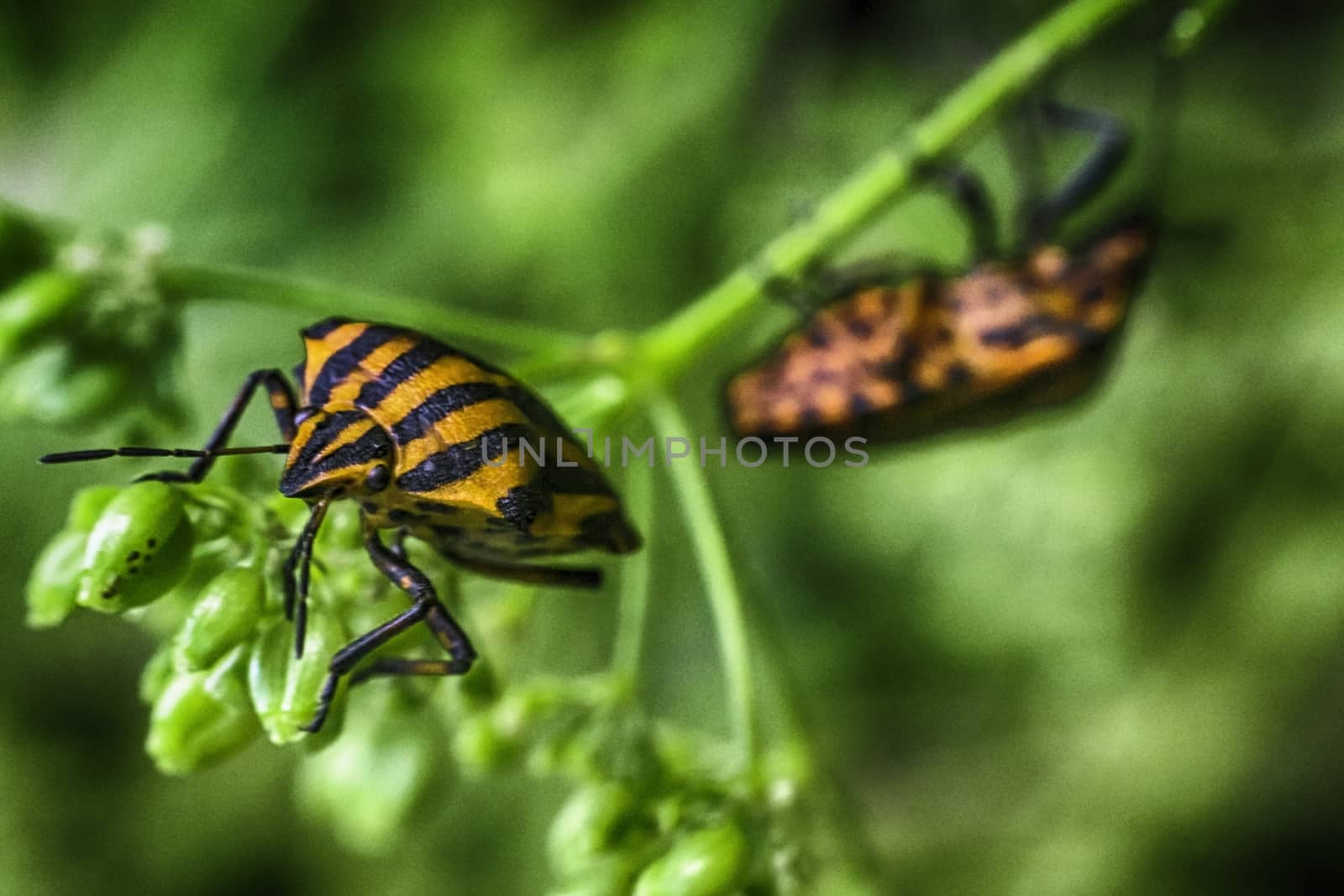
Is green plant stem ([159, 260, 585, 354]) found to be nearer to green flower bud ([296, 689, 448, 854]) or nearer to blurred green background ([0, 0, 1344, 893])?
green flower bud ([296, 689, 448, 854])

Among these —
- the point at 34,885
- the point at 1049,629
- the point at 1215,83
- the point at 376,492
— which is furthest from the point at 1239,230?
the point at 34,885

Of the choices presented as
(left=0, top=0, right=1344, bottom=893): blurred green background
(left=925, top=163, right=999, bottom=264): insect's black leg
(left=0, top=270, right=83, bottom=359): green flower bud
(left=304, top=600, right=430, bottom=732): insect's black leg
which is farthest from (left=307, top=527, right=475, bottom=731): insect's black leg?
(left=0, top=0, right=1344, bottom=893): blurred green background

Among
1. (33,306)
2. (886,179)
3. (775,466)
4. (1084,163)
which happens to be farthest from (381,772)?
(1084,163)

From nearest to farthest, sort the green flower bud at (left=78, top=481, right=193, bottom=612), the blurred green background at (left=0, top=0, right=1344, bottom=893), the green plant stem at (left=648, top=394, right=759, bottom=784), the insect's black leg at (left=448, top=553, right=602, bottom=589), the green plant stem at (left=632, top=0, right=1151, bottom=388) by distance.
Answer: the green flower bud at (left=78, top=481, right=193, bottom=612)
the insect's black leg at (left=448, top=553, right=602, bottom=589)
the green plant stem at (left=648, top=394, right=759, bottom=784)
the green plant stem at (left=632, top=0, right=1151, bottom=388)
the blurred green background at (left=0, top=0, right=1344, bottom=893)

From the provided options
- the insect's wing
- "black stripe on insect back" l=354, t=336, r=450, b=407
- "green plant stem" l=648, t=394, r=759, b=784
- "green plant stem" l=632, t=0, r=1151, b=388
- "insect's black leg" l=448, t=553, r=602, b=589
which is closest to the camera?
"black stripe on insect back" l=354, t=336, r=450, b=407

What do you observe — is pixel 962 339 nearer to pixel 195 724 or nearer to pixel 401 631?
pixel 401 631

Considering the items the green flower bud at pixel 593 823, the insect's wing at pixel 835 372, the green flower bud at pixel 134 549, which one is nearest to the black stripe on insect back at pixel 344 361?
the green flower bud at pixel 134 549
